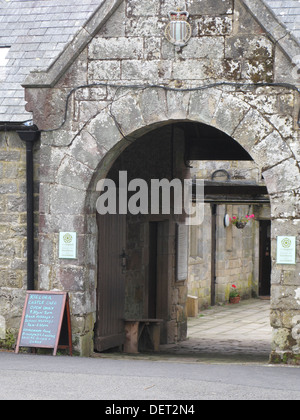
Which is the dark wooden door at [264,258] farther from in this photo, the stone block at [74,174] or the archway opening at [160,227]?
the stone block at [74,174]

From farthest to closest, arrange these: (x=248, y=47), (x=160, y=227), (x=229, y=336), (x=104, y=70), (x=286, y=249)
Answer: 1. (x=229, y=336)
2. (x=160, y=227)
3. (x=104, y=70)
4. (x=248, y=47)
5. (x=286, y=249)

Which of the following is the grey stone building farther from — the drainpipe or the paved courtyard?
the paved courtyard

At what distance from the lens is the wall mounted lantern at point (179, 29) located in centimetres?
979

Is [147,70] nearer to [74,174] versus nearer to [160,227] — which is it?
[74,174]

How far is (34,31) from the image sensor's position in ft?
39.1

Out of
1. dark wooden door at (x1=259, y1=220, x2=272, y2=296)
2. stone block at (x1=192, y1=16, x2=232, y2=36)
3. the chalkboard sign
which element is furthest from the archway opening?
dark wooden door at (x1=259, y1=220, x2=272, y2=296)

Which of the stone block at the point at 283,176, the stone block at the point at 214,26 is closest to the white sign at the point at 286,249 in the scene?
the stone block at the point at 283,176

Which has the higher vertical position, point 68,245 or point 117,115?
point 117,115

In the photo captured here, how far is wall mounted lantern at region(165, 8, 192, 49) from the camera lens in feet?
32.1

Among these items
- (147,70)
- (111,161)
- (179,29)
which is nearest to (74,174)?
(111,161)

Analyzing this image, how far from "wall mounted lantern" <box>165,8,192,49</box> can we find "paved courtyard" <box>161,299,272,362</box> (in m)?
3.99

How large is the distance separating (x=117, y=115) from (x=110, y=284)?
8.30 ft

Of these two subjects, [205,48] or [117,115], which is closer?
[205,48]
